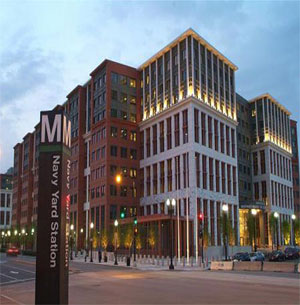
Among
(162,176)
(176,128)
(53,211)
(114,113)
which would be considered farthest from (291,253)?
(53,211)

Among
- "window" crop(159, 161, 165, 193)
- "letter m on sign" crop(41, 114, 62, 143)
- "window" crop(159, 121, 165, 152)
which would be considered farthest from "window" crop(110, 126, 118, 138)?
"letter m on sign" crop(41, 114, 62, 143)

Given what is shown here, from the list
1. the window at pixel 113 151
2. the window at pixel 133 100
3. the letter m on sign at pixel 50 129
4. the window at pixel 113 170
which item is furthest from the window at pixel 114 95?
the letter m on sign at pixel 50 129

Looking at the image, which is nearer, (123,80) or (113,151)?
(113,151)

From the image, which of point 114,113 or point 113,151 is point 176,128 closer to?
point 113,151

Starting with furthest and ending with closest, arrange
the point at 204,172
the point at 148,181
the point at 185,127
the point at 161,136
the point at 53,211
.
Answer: the point at 148,181, the point at 161,136, the point at 185,127, the point at 204,172, the point at 53,211

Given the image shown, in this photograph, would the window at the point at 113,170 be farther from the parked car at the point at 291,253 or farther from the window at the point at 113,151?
the parked car at the point at 291,253

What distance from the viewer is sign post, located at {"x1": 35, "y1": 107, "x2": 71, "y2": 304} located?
11.3 m

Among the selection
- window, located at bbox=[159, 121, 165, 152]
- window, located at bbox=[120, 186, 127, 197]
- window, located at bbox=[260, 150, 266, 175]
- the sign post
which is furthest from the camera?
window, located at bbox=[260, 150, 266, 175]

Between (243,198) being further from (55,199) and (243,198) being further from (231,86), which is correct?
(55,199)

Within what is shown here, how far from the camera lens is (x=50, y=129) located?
1198 centimetres

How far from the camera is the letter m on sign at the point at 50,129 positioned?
469 inches

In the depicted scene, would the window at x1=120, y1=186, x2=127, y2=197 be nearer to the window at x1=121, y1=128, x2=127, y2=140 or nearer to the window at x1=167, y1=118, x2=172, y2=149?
the window at x1=121, y1=128, x2=127, y2=140

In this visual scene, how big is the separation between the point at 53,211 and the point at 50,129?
2342 mm

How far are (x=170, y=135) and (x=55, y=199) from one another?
68.4 meters
